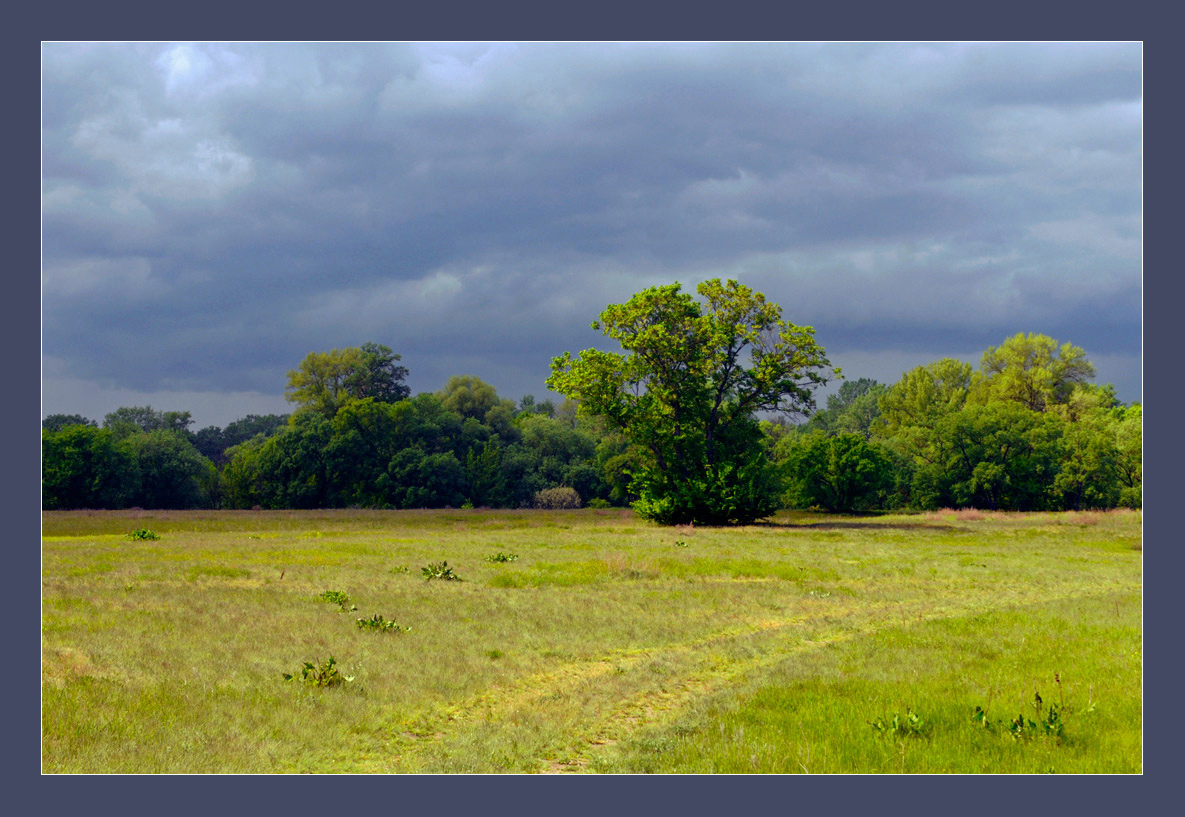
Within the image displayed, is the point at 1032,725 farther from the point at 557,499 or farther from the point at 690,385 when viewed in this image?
the point at 557,499

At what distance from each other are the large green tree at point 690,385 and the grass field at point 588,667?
102 feet

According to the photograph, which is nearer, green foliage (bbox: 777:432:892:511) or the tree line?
the tree line

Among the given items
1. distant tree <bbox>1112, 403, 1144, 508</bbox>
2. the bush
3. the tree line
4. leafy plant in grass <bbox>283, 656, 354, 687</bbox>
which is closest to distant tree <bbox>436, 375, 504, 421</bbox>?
the tree line

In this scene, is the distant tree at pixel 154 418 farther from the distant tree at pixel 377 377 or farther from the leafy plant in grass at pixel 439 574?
the leafy plant in grass at pixel 439 574

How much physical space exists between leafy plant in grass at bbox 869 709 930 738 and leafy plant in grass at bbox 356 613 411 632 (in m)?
10.6

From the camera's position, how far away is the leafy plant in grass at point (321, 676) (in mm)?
12578

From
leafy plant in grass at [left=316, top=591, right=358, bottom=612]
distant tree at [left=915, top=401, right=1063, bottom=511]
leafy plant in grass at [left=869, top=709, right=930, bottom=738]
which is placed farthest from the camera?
distant tree at [left=915, top=401, right=1063, bottom=511]

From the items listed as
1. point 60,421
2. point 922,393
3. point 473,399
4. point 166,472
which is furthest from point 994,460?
point 60,421

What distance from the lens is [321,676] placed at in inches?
499

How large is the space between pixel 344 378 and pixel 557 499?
4585 cm

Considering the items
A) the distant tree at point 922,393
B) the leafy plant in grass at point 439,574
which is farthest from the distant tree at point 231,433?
the leafy plant in grass at point 439,574

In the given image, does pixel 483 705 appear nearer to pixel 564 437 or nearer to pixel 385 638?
pixel 385 638

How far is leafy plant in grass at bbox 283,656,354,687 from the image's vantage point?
1258 centimetres

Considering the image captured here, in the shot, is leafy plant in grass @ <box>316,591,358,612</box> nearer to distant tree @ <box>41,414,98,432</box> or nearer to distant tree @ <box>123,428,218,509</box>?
distant tree @ <box>123,428,218,509</box>
